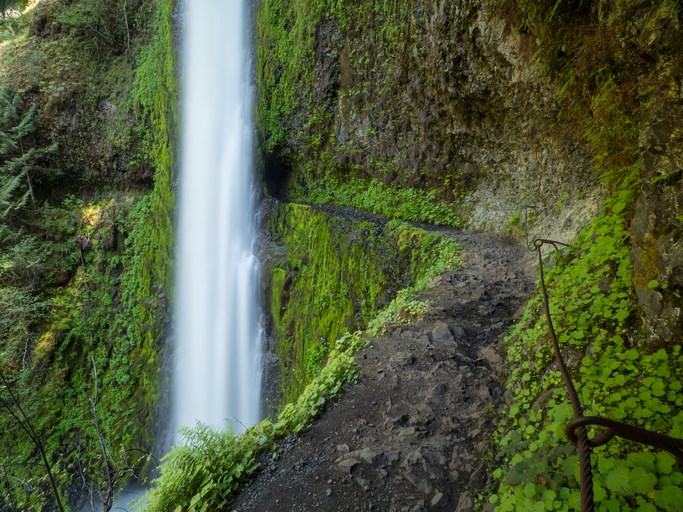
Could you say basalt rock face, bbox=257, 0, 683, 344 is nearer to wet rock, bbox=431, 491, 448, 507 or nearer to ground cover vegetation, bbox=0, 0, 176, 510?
wet rock, bbox=431, 491, 448, 507

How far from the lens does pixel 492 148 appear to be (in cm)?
681

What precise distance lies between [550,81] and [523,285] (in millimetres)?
2651

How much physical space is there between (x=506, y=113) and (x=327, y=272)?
184 inches

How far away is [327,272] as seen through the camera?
26.9 ft

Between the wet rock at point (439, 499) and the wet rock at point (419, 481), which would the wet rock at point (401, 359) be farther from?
the wet rock at point (439, 499)

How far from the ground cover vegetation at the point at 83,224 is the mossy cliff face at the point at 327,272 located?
5649 mm

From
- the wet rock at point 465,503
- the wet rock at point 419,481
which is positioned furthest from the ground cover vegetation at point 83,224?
the wet rock at point 465,503

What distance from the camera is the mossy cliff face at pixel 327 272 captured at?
667cm

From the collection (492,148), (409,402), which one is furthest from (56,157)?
(409,402)

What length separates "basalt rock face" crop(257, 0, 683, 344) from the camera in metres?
2.42

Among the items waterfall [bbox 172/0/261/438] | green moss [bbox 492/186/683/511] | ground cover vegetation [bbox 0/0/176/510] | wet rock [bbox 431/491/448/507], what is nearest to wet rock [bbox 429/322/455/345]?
green moss [bbox 492/186/683/511]

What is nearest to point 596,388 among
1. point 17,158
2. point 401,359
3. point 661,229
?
point 661,229

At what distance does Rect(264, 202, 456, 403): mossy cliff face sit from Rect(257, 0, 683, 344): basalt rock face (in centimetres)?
154

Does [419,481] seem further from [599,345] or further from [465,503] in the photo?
[599,345]
